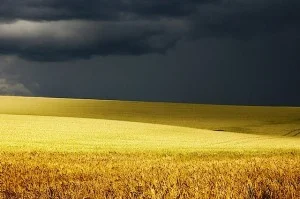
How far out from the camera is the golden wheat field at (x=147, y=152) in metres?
9.97

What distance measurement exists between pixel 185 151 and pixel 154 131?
21.4m

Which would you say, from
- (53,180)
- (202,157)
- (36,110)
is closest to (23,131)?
(202,157)

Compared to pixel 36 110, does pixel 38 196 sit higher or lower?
lower

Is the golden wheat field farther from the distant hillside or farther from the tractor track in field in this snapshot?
the distant hillside

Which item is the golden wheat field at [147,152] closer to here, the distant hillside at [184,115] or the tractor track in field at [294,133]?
the tractor track in field at [294,133]

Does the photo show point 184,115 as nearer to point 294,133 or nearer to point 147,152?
point 294,133

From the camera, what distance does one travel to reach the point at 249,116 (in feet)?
291

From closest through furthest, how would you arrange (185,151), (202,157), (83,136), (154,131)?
1. (202,157)
2. (185,151)
3. (83,136)
4. (154,131)

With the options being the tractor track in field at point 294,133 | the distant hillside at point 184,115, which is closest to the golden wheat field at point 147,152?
the tractor track in field at point 294,133

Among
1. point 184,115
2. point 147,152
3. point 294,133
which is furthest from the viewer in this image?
point 184,115

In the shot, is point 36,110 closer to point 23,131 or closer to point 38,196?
point 23,131

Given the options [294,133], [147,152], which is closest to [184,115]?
[294,133]

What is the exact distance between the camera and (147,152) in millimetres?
28281

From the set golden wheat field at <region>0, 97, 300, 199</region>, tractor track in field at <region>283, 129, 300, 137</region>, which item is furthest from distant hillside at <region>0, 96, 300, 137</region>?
golden wheat field at <region>0, 97, 300, 199</region>
